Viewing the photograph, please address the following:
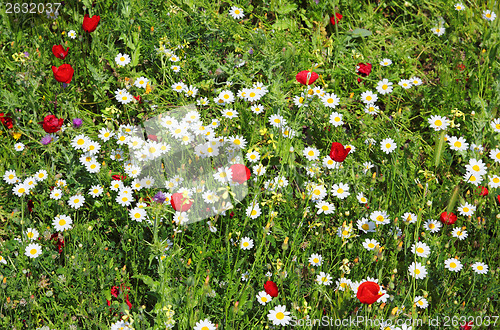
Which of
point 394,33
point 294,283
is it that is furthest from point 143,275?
point 394,33

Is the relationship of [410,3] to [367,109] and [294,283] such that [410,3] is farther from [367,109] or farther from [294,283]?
[294,283]

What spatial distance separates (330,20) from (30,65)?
2.41m

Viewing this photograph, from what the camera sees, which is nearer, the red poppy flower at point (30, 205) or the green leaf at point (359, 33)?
the red poppy flower at point (30, 205)

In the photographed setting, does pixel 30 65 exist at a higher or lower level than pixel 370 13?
lower

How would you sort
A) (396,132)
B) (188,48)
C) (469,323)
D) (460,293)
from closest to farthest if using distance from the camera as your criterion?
(469,323) < (460,293) < (396,132) < (188,48)

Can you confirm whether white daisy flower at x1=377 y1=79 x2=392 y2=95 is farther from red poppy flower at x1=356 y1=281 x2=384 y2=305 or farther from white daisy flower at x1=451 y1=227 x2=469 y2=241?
red poppy flower at x1=356 y1=281 x2=384 y2=305

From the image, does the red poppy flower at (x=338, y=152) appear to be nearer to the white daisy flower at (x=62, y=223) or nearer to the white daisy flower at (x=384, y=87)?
the white daisy flower at (x=384, y=87)

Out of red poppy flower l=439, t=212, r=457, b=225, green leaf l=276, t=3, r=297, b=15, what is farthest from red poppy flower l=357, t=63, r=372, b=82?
red poppy flower l=439, t=212, r=457, b=225

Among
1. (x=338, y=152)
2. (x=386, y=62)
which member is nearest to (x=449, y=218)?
(x=338, y=152)

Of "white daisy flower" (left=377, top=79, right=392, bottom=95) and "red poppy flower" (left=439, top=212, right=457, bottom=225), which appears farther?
"white daisy flower" (left=377, top=79, right=392, bottom=95)

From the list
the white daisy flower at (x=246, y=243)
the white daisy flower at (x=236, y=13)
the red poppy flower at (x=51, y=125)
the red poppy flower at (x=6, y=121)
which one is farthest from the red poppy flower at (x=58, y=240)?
the white daisy flower at (x=236, y=13)

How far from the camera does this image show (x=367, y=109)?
318 cm

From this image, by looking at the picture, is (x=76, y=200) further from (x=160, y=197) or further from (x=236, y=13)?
(x=236, y=13)

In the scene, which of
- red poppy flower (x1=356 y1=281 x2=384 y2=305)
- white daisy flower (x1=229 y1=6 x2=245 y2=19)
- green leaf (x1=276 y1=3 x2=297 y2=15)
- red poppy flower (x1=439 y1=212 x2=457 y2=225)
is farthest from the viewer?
green leaf (x1=276 y1=3 x2=297 y2=15)
